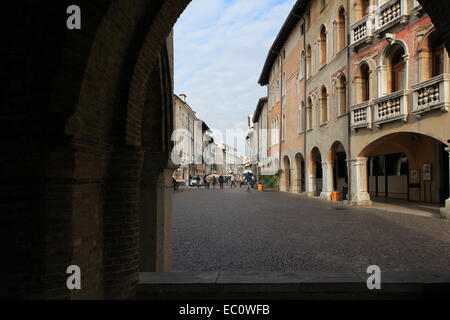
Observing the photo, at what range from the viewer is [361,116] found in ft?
54.4

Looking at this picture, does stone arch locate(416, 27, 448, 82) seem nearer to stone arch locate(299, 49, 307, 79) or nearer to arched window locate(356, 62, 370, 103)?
arched window locate(356, 62, 370, 103)

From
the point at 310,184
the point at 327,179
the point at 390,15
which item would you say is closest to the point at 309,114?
the point at 310,184

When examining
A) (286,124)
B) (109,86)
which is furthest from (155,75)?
(286,124)

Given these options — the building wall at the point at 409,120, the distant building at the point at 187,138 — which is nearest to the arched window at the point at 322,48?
the building wall at the point at 409,120

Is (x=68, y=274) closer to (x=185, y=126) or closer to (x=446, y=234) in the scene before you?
(x=446, y=234)

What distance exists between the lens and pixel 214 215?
45.5 ft

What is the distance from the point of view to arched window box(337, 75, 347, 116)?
19234 millimetres

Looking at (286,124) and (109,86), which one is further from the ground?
(286,124)

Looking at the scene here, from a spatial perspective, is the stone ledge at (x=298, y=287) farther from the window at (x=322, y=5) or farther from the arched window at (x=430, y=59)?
the window at (x=322, y=5)

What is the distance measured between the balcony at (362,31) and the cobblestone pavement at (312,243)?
8198mm

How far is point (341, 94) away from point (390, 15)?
17.3 ft

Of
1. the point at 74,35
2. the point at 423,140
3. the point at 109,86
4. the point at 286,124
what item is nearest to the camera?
the point at 74,35

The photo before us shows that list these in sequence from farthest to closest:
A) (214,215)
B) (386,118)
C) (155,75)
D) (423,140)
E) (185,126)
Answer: (185,126) < (423,140) < (386,118) < (214,215) < (155,75)
